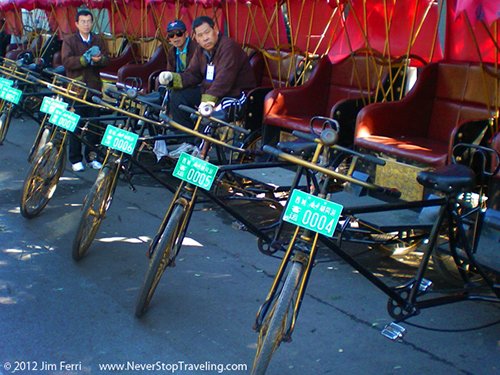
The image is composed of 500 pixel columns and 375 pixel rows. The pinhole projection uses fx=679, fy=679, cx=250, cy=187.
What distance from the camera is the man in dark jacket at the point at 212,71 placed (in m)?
6.40

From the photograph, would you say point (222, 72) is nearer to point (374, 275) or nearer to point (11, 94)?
point (11, 94)

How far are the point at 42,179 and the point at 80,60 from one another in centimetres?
224

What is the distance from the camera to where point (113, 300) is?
4.11m

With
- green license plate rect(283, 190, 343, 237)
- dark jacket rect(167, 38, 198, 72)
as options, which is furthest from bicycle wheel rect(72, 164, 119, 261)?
dark jacket rect(167, 38, 198, 72)

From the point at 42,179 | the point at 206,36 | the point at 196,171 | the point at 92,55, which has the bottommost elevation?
the point at 42,179

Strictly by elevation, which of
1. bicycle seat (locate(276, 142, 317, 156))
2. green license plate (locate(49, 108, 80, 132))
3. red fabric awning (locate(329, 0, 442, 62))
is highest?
red fabric awning (locate(329, 0, 442, 62))

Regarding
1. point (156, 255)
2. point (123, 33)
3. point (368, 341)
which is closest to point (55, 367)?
point (156, 255)

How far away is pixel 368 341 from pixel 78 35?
5087 millimetres

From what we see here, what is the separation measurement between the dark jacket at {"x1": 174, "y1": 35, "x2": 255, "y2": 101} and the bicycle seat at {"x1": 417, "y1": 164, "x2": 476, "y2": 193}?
11.0 feet

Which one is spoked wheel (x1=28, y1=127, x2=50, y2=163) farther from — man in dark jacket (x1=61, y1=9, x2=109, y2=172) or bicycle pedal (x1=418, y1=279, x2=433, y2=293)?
bicycle pedal (x1=418, y1=279, x2=433, y2=293)

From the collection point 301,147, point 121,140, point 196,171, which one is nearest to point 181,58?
point 121,140

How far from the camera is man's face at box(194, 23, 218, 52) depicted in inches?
250

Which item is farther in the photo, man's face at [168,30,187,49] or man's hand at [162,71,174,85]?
man's face at [168,30,187,49]

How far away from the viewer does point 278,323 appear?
285 centimetres
